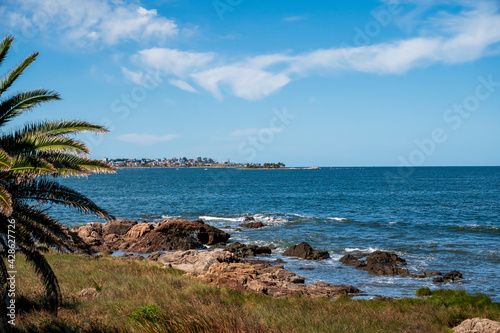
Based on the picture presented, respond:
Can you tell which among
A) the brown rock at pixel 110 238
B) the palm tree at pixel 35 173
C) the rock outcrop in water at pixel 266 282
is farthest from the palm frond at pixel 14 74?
the brown rock at pixel 110 238

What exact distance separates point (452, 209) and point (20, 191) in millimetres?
61315

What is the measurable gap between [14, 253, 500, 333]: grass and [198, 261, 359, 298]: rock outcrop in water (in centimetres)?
213

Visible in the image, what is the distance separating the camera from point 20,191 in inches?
393

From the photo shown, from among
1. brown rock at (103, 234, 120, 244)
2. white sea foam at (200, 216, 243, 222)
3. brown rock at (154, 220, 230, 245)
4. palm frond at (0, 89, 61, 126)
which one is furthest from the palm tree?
white sea foam at (200, 216, 243, 222)

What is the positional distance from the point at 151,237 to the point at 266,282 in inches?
728

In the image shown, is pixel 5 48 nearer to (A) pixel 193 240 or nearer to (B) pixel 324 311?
(B) pixel 324 311

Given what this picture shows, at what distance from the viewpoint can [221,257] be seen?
26250 mm

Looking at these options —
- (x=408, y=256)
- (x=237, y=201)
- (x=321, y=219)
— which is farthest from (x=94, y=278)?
(x=237, y=201)

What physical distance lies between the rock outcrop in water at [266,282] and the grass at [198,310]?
2.13 m

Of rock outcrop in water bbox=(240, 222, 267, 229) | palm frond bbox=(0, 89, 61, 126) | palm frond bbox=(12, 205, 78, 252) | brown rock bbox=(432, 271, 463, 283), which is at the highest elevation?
palm frond bbox=(0, 89, 61, 126)

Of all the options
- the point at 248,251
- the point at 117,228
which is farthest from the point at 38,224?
the point at 117,228

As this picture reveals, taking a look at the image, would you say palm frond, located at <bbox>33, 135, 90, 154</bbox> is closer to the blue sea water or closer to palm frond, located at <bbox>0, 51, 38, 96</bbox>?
palm frond, located at <bbox>0, 51, 38, 96</bbox>

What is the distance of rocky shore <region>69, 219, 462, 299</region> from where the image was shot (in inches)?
818

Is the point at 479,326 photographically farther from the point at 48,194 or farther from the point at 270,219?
the point at 270,219
